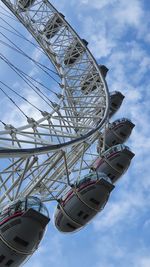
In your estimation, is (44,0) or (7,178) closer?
(7,178)

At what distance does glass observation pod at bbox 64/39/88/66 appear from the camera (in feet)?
101

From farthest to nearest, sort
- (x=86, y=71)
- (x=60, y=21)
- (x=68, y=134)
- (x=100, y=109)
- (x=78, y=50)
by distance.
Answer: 1. (x=60, y=21)
2. (x=78, y=50)
3. (x=86, y=71)
4. (x=100, y=109)
5. (x=68, y=134)

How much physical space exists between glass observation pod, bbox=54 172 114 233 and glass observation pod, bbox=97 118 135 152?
7.94 m

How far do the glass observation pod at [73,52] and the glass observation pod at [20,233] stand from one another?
16315 mm

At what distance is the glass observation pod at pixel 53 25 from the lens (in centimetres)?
3305

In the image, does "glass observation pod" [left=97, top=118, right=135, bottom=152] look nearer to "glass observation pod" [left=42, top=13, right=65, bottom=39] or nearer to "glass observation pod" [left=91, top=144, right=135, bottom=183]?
"glass observation pod" [left=91, top=144, right=135, bottom=183]

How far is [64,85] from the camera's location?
26.8m

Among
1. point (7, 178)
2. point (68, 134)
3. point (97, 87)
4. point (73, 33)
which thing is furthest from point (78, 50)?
point (7, 178)

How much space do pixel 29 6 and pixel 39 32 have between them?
2083mm

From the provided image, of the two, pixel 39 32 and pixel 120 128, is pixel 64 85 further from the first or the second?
pixel 39 32

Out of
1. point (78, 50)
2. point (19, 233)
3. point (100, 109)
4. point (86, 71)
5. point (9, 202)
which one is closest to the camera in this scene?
point (19, 233)

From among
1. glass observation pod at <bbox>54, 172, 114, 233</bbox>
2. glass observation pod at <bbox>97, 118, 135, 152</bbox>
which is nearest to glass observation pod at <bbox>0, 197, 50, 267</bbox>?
glass observation pod at <bbox>54, 172, 114, 233</bbox>

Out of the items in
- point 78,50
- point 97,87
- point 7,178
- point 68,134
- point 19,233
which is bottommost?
point 19,233

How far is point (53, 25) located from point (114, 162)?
43.9 feet
